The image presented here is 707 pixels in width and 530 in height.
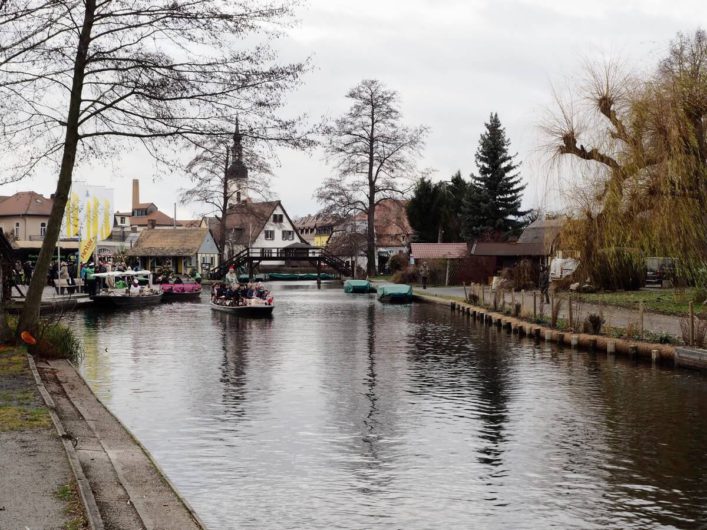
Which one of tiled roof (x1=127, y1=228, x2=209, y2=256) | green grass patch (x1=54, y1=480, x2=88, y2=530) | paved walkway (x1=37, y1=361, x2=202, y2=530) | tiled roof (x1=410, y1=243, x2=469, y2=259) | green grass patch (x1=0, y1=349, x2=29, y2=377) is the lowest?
paved walkway (x1=37, y1=361, x2=202, y2=530)

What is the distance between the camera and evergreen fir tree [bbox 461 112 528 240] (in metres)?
74.2

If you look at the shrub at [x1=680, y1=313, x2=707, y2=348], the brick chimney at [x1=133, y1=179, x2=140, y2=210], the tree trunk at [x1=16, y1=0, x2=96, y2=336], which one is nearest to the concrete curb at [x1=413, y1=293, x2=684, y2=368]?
the shrub at [x1=680, y1=313, x2=707, y2=348]

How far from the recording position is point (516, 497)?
10578 millimetres

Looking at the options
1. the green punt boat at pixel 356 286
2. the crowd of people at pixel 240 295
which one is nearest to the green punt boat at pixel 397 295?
the green punt boat at pixel 356 286

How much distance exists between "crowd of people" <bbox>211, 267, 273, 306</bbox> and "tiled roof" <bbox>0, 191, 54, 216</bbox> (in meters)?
54.9

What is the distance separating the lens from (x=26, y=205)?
303 feet

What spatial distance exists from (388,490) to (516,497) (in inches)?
63.3

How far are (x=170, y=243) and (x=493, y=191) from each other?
3856 cm

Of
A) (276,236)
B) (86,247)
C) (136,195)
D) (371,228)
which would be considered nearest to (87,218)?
(86,247)

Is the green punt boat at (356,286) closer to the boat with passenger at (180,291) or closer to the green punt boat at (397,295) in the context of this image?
the green punt boat at (397,295)

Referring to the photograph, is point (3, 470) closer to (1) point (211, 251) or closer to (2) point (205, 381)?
(2) point (205, 381)

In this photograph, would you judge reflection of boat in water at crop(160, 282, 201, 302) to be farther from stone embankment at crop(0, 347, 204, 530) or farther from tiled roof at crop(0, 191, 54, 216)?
stone embankment at crop(0, 347, 204, 530)

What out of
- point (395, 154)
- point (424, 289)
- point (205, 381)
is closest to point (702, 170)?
point (205, 381)

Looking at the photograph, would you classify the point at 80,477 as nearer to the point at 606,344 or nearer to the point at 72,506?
the point at 72,506
